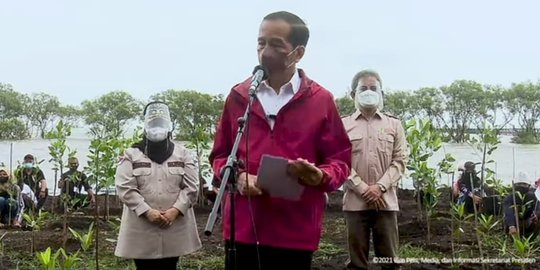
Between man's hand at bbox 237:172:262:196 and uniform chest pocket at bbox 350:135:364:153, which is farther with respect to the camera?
uniform chest pocket at bbox 350:135:364:153

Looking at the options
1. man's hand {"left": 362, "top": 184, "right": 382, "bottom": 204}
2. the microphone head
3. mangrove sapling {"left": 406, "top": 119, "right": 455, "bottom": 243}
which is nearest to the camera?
the microphone head

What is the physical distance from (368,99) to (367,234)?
0.80 m

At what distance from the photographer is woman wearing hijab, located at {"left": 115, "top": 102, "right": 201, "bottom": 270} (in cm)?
310

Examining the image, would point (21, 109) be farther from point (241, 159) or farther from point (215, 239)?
point (241, 159)

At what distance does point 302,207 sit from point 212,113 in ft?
17.6

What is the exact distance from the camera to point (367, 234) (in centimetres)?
370

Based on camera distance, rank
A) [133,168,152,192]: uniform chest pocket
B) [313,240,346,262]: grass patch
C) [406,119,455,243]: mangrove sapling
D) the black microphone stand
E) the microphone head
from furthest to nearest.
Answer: [406,119,455,243]: mangrove sapling < [313,240,346,262]: grass patch < [133,168,152,192]: uniform chest pocket < the microphone head < the black microphone stand

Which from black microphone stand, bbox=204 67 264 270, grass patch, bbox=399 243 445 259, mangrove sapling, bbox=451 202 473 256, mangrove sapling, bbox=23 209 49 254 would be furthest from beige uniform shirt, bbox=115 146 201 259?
grass patch, bbox=399 243 445 259

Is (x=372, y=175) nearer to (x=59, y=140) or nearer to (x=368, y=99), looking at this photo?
(x=368, y=99)

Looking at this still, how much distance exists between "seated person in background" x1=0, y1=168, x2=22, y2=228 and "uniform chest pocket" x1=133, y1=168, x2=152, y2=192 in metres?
3.88

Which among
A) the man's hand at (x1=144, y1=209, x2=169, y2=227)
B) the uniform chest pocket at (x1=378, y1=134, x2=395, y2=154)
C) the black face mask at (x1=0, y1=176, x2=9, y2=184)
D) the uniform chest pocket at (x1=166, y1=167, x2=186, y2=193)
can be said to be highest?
the uniform chest pocket at (x1=378, y1=134, x2=395, y2=154)

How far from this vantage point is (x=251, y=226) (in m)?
2.03

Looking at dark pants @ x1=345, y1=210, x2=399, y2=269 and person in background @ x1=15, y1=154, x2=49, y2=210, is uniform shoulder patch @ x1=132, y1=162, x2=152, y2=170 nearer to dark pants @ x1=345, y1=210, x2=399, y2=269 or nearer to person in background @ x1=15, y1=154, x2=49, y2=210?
dark pants @ x1=345, y1=210, x2=399, y2=269

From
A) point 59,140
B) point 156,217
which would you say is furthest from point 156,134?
point 59,140
